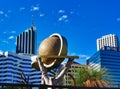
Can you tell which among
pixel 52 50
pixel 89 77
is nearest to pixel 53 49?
pixel 52 50

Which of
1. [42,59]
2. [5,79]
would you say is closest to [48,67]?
[42,59]

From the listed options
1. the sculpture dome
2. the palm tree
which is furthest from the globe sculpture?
the palm tree

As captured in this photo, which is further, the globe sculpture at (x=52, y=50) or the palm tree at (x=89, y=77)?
the palm tree at (x=89, y=77)

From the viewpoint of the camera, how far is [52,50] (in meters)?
31.4

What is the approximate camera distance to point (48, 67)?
32.2 meters

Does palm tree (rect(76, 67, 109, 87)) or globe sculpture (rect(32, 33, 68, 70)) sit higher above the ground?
globe sculpture (rect(32, 33, 68, 70))

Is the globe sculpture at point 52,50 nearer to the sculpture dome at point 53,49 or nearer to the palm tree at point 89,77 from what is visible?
the sculpture dome at point 53,49

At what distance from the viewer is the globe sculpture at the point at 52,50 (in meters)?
31.3

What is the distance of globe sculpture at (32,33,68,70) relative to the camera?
3133cm

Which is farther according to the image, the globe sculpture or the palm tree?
the palm tree

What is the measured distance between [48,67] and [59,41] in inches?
97.3

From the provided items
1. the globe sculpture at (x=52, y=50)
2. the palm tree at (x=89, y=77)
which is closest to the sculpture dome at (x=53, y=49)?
the globe sculpture at (x=52, y=50)

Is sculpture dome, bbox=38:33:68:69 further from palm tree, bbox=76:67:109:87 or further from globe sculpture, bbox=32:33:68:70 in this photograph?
palm tree, bbox=76:67:109:87

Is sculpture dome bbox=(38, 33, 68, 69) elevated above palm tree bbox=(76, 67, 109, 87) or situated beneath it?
elevated above
